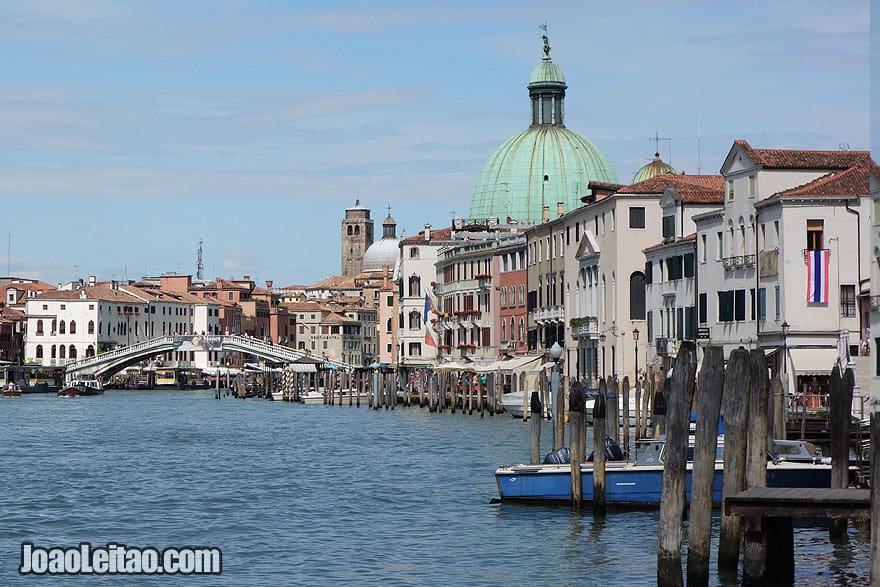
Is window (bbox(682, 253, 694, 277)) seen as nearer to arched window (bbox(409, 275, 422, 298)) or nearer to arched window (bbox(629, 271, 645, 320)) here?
arched window (bbox(629, 271, 645, 320))

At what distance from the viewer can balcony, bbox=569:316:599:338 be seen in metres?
48.1

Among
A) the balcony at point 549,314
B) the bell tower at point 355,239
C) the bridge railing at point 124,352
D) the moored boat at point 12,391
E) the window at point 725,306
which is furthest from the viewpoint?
the bell tower at point 355,239

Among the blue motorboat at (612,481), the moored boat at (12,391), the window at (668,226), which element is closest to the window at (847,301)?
the window at (668,226)

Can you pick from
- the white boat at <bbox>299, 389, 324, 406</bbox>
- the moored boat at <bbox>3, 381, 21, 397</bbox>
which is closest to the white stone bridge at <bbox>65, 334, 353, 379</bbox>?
the moored boat at <bbox>3, 381, 21, 397</bbox>

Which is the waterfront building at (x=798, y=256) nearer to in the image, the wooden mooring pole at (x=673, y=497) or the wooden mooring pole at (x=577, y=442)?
the wooden mooring pole at (x=577, y=442)

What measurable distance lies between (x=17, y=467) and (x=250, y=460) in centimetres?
442

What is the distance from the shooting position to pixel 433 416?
51062 mm

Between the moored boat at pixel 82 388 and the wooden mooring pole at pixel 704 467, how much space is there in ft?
219

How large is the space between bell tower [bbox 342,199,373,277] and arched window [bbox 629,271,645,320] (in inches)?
5418

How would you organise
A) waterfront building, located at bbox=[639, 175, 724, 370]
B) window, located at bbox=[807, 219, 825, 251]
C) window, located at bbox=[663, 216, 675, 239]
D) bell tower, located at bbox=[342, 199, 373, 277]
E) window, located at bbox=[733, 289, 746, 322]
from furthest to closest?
bell tower, located at bbox=[342, 199, 373, 277]
window, located at bbox=[663, 216, 675, 239]
waterfront building, located at bbox=[639, 175, 724, 370]
window, located at bbox=[733, 289, 746, 322]
window, located at bbox=[807, 219, 825, 251]

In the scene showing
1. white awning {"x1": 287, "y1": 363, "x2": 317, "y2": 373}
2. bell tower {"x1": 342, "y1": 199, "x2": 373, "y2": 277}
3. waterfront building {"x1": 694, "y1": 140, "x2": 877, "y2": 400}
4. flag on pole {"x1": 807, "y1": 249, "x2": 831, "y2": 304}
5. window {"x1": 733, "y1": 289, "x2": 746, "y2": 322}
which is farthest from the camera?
bell tower {"x1": 342, "y1": 199, "x2": 373, "y2": 277}

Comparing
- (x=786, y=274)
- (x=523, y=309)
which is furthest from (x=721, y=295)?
(x=523, y=309)

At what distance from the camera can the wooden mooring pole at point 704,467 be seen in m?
14.8

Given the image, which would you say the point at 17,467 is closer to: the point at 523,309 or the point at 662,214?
the point at 662,214
